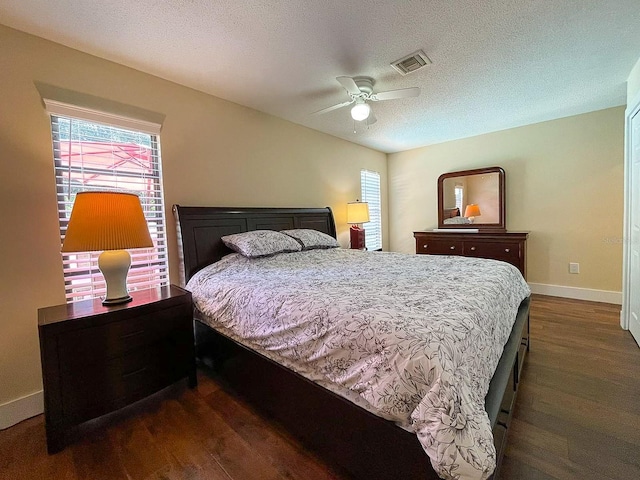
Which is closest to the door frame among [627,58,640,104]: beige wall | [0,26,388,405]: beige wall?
[627,58,640,104]: beige wall

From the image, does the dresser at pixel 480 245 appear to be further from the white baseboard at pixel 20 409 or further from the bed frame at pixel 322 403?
the white baseboard at pixel 20 409

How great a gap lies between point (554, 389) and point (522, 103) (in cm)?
284

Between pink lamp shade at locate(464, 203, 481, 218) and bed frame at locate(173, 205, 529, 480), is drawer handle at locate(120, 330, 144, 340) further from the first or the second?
pink lamp shade at locate(464, 203, 481, 218)

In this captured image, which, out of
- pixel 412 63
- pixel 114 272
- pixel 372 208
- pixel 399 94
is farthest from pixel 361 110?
pixel 372 208

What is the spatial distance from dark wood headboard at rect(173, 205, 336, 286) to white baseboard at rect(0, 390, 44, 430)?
1.11 m

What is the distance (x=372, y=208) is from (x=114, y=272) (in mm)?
4037

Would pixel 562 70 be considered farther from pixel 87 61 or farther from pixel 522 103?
pixel 87 61

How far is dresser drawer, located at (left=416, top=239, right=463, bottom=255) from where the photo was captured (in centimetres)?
422

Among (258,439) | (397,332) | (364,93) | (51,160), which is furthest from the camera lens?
(364,93)

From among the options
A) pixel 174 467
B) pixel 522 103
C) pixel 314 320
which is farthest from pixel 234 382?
pixel 522 103

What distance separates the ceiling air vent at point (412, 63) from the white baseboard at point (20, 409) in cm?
341

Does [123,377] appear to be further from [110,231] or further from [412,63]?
[412,63]

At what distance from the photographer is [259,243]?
2576mm

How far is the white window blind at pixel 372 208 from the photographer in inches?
191
